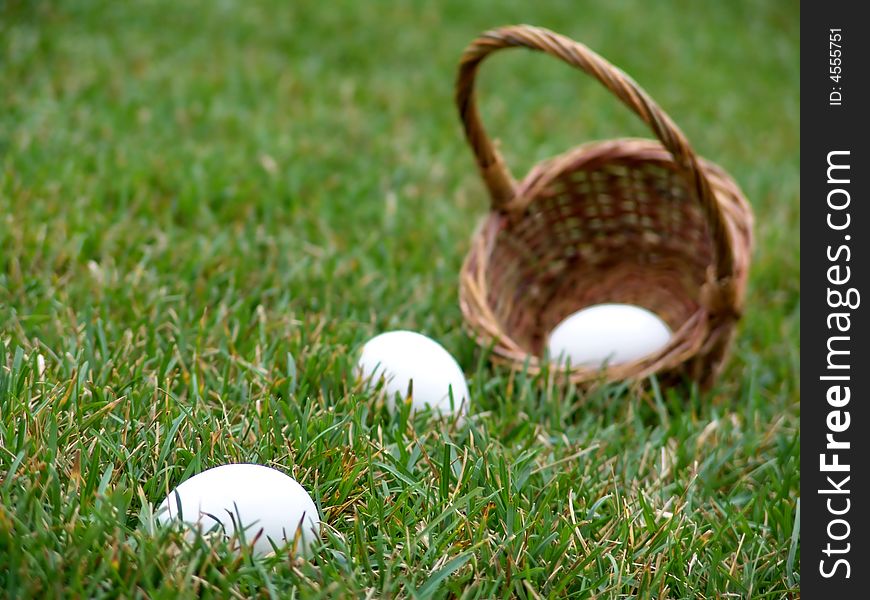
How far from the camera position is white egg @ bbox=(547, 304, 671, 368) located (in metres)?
2.05

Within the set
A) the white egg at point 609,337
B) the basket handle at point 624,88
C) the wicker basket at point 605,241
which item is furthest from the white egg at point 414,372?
the basket handle at point 624,88

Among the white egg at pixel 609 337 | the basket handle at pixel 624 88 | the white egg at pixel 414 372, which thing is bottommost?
the white egg at pixel 609 337

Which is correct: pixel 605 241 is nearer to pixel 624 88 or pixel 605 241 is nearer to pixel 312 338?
pixel 624 88

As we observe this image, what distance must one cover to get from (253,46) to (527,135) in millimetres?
1298

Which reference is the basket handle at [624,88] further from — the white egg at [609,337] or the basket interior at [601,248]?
the basket interior at [601,248]

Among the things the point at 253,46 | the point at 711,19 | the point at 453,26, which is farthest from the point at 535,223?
the point at 711,19

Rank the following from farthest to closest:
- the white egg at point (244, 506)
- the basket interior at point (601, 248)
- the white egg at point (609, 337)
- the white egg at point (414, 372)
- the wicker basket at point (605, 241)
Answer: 1. the basket interior at point (601, 248)
2. the white egg at point (609, 337)
3. the wicker basket at point (605, 241)
4. the white egg at point (414, 372)
5. the white egg at point (244, 506)

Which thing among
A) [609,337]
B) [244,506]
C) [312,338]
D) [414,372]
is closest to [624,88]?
[609,337]

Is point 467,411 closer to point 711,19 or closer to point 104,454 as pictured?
point 104,454

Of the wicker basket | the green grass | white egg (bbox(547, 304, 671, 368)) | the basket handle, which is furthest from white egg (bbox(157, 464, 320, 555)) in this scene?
the basket handle

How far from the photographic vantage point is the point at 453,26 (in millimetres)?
4438

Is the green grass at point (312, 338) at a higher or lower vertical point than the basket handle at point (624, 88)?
lower

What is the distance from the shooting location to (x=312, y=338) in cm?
190

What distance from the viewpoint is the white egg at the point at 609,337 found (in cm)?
205
